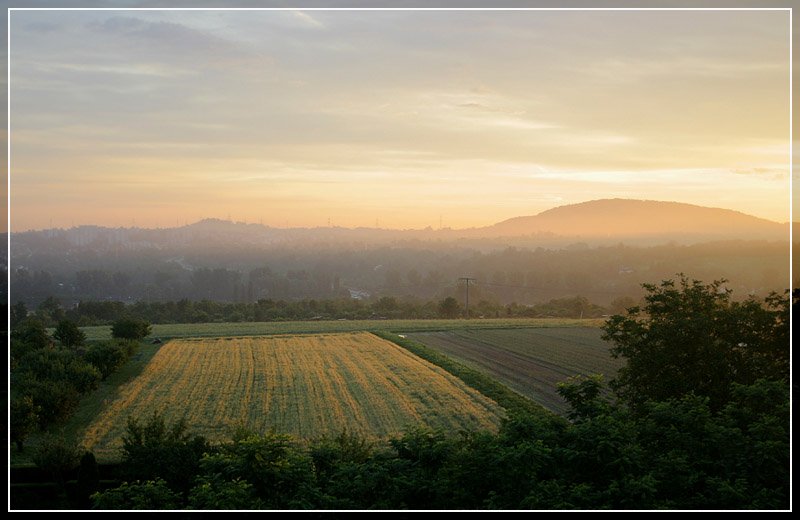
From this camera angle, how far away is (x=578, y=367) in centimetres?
1509

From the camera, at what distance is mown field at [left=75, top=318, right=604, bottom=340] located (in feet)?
62.7

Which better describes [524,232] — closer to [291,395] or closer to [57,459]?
[291,395]

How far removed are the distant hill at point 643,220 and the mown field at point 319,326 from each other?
9.93 m

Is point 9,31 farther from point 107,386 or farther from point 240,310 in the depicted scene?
point 240,310

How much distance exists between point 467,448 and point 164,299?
1468cm

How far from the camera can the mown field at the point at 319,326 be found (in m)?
19.1

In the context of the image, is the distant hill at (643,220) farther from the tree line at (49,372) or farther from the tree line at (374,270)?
the tree line at (49,372)

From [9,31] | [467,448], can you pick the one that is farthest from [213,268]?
[467,448]

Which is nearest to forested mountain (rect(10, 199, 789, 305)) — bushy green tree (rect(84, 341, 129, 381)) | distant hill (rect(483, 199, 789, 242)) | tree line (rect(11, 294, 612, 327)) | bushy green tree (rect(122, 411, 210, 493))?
distant hill (rect(483, 199, 789, 242))

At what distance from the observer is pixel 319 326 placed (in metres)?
21.9

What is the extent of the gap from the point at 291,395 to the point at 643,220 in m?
6.63

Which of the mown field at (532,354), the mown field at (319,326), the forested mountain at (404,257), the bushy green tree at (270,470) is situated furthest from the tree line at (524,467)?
the mown field at (319,326)

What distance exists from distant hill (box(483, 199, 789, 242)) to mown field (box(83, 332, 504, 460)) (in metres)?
3.41

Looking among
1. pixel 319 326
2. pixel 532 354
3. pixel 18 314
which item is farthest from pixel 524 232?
pixel 319 326
